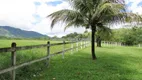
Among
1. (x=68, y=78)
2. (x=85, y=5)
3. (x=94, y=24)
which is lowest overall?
(x=68, y=78)

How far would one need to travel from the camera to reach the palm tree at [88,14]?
52.0ft

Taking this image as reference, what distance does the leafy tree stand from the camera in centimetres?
1585

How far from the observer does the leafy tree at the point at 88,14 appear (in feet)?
52.0

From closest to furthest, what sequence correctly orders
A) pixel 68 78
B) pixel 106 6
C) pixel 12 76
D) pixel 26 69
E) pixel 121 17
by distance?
pixel 12 76 < pixel 68 78 < pixel 26 69 < pixel 106 6 < pixel 121 17

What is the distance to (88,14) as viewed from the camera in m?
16.8

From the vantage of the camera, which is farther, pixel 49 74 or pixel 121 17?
pixel 121 17

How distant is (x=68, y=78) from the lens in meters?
9.38

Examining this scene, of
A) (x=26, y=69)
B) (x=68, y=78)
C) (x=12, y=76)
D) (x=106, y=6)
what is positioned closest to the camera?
(x=12, y=76)

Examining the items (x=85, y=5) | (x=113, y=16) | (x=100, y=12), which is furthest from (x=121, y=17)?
(x=85, y=5)

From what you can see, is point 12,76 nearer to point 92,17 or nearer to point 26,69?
point 26,69

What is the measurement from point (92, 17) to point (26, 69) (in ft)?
24.7

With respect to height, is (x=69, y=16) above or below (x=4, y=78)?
above

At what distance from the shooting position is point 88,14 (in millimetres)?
16766

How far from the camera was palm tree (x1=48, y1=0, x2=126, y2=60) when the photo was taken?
15.9m
